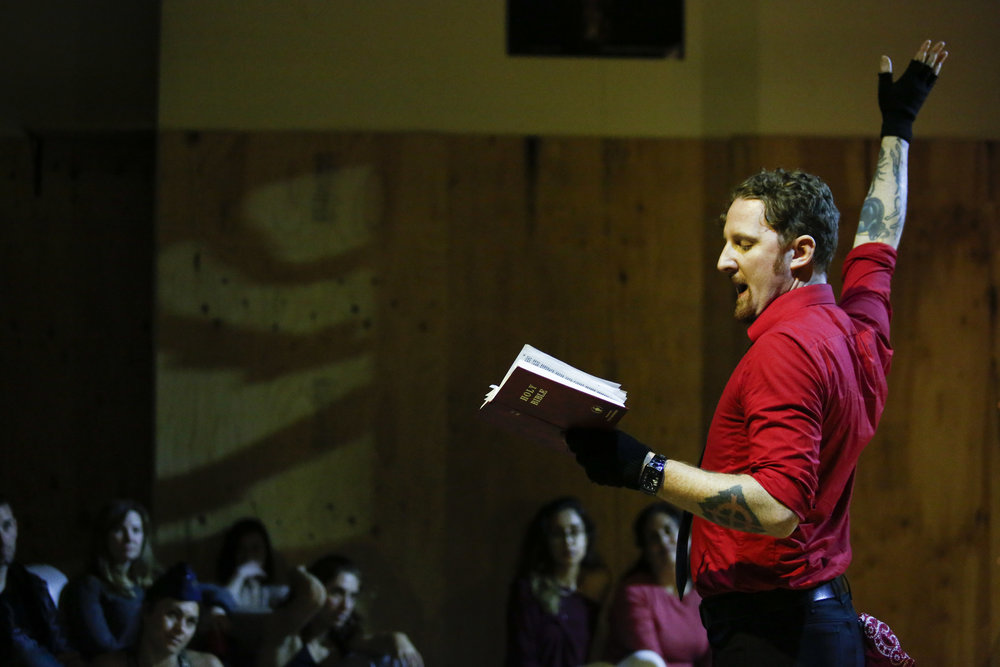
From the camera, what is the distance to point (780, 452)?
154 centimetres

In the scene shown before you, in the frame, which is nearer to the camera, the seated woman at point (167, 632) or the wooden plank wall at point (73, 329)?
the seated woman at point (167, 632)

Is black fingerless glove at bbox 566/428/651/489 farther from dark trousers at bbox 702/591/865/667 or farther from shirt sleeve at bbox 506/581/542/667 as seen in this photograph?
shirt sleeve at bbox 506/581/542/667

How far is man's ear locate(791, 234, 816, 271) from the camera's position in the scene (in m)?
1.81

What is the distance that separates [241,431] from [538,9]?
7.25 feet

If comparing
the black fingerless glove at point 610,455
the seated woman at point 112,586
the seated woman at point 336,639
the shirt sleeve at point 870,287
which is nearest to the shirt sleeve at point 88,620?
the seated woman at point 112,586

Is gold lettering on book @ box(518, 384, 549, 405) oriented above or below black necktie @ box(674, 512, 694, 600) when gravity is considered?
above

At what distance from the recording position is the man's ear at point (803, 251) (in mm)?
1811

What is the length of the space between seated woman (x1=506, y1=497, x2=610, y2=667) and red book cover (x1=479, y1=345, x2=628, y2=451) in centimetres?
227

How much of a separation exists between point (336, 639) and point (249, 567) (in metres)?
0.50

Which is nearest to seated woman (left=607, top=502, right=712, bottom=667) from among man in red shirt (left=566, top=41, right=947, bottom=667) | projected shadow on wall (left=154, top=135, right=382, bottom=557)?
projected shadow on wall (left=154, top=135, right=382, bottom=557)

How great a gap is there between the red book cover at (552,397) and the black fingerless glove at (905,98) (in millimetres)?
924

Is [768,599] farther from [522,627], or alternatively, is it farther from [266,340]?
[266,340]

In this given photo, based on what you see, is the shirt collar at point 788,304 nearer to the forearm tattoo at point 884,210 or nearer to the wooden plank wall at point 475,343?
the forearm tattoo at point 884,210

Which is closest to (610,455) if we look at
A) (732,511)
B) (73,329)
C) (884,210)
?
(732,511)
